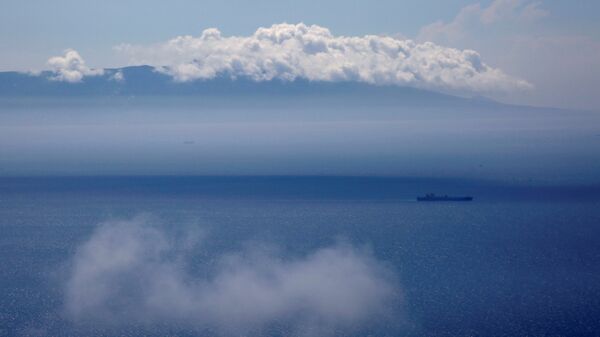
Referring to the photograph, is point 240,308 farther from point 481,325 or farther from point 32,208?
point 32,208

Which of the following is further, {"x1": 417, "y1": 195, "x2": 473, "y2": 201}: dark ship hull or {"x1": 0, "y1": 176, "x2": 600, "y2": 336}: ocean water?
{"x1": 417, "y1": 195, "x2": 473, "y2": 201}: dark ship hull

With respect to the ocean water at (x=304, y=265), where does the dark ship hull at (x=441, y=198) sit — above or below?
above

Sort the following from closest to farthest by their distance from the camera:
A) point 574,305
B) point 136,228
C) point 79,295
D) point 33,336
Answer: point 33,336 → point 574,305 → point 79,295 → point 136,228

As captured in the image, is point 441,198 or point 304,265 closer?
point 304,265

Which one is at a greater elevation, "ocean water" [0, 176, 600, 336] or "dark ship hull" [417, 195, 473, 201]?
"dark ship hull" [417, 195, 473, 201]

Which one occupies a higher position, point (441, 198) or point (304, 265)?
point (441, 198)

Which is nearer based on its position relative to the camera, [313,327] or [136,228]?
[313,327]

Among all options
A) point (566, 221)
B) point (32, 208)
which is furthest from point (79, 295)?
point (566, 221)

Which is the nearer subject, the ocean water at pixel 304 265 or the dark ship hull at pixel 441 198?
the ocean water at pixel 304 265
